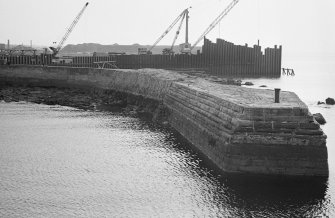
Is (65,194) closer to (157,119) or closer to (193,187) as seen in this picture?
(193,187)

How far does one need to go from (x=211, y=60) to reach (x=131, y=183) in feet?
213

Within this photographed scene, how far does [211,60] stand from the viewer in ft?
273

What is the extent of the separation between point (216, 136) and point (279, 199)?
17.1ft

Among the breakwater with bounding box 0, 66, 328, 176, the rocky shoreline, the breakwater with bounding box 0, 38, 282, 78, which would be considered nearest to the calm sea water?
the breakwater with bounding box 0, 66, 328, 176

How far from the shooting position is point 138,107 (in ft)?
135

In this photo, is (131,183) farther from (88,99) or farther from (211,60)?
(211,60)

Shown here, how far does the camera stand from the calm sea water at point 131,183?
17.1 m

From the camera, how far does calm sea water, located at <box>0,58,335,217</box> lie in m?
17.1

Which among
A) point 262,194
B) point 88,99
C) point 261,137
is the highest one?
point 261,137

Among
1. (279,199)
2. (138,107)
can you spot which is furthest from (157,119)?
(279,199)

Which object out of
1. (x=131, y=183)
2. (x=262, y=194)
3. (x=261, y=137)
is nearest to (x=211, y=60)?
(x=261, y=137)

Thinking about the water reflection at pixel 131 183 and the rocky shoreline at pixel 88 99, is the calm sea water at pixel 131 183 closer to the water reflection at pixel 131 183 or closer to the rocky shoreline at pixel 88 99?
the water reflection at pixel 131 183

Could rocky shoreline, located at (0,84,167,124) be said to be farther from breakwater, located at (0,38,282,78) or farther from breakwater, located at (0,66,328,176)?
breakwater, located at (0,38,282,78)

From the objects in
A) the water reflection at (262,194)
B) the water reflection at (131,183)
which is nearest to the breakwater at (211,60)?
the water reflection at (131,183)
